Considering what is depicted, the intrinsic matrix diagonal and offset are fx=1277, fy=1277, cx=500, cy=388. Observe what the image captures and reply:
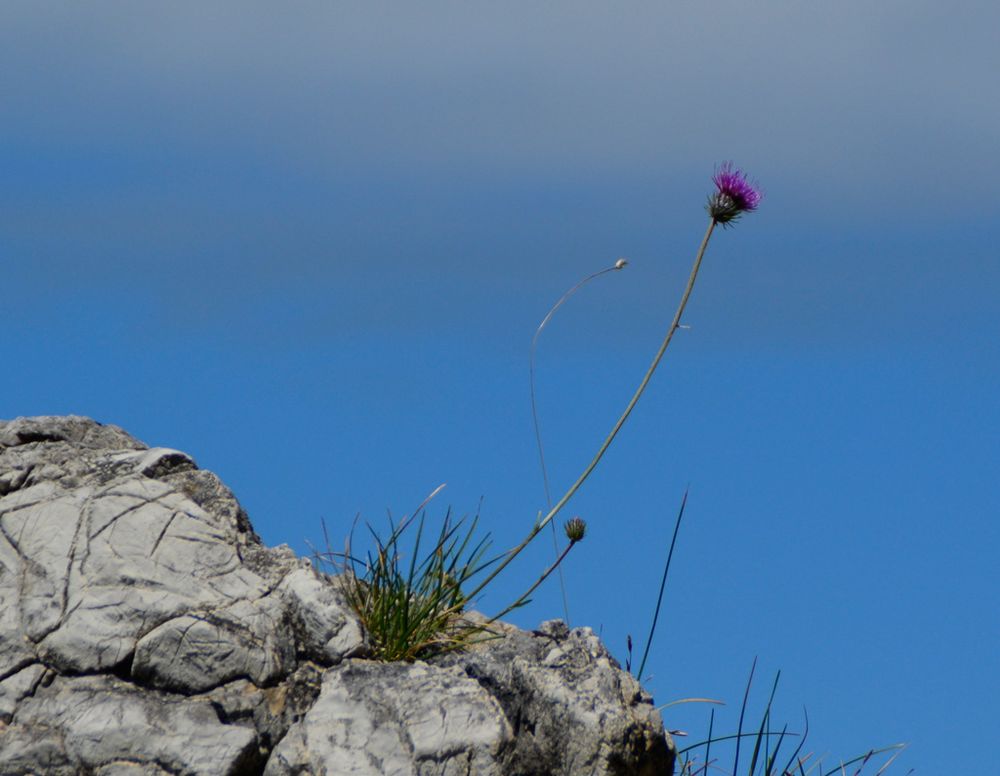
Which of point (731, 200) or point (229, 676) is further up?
point (731, 200)

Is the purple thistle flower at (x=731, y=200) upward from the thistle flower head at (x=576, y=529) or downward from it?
upward

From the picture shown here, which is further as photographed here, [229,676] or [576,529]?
[576,529]

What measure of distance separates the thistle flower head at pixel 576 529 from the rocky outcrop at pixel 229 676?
28.9 inches

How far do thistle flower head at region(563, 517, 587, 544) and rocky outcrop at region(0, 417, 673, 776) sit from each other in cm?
73

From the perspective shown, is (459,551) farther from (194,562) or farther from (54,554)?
(54,554)

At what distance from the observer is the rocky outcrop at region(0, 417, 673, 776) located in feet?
19.3

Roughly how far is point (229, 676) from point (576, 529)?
2164 mm

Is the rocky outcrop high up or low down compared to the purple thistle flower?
down

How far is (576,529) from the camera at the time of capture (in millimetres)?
7293

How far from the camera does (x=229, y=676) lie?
6.14 metres

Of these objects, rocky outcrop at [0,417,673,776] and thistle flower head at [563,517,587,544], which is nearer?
rocky outcrop at [0,417,673,776]

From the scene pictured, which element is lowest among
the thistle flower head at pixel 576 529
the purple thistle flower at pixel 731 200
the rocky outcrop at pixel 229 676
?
the rocky outcrop at pixel 229 676

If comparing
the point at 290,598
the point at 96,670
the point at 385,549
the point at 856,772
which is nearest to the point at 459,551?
the point at 385,549

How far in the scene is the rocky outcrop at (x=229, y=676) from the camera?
5879mm
